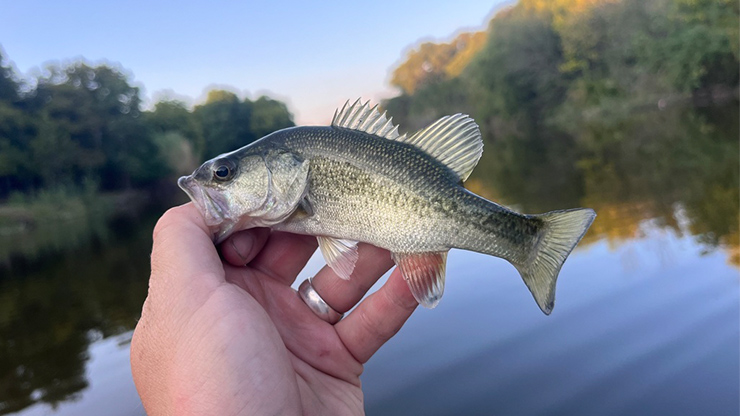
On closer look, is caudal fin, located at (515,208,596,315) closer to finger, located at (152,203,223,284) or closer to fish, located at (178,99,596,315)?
fish, located at (178,99,596,315)

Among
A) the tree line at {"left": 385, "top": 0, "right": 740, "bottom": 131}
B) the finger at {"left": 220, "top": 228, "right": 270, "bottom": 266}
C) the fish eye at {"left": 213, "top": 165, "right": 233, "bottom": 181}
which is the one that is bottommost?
the finger at {"left": 220, "top": 228, "right": 270, "bottom": 266}

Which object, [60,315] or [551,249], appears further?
[60,315]

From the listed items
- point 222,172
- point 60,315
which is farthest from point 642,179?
point 60,315

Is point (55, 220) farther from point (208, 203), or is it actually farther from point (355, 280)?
point (355, 280)

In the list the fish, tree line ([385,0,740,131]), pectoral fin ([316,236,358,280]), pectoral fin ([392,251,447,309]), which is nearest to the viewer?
the fish

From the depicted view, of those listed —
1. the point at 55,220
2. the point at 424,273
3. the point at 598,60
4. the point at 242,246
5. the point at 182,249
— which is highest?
the point at 598,60

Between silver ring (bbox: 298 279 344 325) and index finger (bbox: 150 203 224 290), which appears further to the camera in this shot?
silver ring (bbox: 298 279 344 325)

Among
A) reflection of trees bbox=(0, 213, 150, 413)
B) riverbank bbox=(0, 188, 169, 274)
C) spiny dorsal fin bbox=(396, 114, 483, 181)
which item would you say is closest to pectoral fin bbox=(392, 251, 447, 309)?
spiny dorsal fin bbox=(396, 114, 483, 181)
